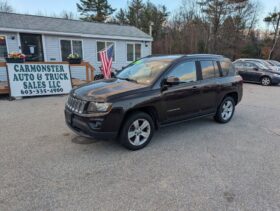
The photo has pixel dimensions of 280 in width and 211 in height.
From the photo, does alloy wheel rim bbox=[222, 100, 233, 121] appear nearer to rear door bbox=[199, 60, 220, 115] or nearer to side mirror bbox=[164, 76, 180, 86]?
rear door bbox=[199, 60, 220, 115]

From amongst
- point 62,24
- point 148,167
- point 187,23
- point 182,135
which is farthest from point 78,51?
point 187,23

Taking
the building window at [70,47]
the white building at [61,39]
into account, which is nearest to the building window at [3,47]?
the white building at [61,39]

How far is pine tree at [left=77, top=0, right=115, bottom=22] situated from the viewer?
33.6m

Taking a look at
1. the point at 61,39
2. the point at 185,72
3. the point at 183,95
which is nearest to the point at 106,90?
the point at 183,95

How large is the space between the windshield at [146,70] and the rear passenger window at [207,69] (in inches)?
33.5

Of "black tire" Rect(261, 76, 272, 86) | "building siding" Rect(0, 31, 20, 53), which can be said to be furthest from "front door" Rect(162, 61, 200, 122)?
"black tire" Rect(261, 76, 272, 86)

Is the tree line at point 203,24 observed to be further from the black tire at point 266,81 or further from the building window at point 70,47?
the building window at point 70,47

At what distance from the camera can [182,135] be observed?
470cm

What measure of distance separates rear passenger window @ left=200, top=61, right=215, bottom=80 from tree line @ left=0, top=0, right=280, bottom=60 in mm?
23635

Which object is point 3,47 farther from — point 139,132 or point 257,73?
point 257,73

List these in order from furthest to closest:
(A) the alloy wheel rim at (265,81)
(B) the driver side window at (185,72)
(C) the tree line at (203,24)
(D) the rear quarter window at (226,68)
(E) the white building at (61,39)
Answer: (C) the tree line at (203,24) < (A) the alloy wheel rim at (265,81) < (E) the white building at (61,39) < (D) the rear quarter window at (226,68) < (B) the driver side window at (185,72)

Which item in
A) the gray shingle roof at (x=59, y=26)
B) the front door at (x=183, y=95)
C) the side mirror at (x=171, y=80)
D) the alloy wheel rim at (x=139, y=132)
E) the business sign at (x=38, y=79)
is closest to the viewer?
the alloy wheel rim at (x=139, y=132)

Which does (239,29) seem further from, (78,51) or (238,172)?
(238,172)

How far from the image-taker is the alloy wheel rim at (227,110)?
555cm
